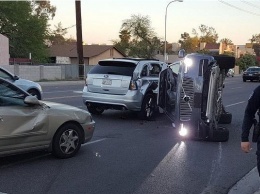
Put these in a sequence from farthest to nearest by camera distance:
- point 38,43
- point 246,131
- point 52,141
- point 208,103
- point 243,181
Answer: point 38,43 < point 208,103 < point 52,141 < point 243,181 < point 246,131

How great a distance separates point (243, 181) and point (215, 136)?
2.82 m

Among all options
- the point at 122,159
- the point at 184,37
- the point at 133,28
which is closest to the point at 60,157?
the point at 122,159

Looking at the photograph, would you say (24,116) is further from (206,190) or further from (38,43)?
(38,43)

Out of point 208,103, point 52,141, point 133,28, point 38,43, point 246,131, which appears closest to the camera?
point 246,131

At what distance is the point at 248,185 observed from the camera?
18.5 feet

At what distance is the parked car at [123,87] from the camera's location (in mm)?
10883

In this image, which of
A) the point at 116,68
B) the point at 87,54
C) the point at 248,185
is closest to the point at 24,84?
the point at 116,68

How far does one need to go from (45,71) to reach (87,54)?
34.2 metres

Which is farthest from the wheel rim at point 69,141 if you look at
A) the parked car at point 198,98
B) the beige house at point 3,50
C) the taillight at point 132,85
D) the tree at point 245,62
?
the tree at point 245,62

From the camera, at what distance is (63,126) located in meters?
6.70

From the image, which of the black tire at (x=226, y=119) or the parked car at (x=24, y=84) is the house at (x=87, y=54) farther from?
the black tire at (x=226, y=119)

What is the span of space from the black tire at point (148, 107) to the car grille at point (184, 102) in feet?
9.75

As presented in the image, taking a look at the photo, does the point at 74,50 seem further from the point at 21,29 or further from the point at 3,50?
the point at 3,50

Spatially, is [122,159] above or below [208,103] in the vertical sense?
below
